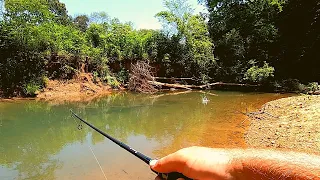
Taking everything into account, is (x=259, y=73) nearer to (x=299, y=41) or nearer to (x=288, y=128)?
Result: (x=299, y=41)

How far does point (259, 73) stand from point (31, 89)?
13.0 metres

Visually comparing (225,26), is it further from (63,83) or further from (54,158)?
(54,158)

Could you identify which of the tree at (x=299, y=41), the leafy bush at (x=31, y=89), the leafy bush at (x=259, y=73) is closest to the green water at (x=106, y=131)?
the leafy bush at (x=31, y=89)

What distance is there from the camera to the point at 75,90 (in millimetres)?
18078

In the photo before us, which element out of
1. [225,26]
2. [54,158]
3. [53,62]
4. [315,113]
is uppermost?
[225,26]

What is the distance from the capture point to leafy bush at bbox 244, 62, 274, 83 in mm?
17500

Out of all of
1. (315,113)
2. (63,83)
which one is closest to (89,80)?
(63,83)

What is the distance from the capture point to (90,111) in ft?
40.4

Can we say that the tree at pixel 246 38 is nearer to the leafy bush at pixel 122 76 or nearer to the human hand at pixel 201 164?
the leafy bush at pixel 122 76

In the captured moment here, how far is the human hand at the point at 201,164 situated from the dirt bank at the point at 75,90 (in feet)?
48.8

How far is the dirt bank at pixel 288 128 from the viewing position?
644 centimetres

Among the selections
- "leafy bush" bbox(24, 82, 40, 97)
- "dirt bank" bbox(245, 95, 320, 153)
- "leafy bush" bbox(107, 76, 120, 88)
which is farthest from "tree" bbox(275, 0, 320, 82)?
"leafy bush" bbox(24, 82, 40, 97)

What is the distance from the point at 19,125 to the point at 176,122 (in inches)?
204

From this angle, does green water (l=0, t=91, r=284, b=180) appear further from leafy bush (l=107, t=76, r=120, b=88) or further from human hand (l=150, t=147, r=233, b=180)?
leafy bush (l=107, t=76, r=120, b=88)
